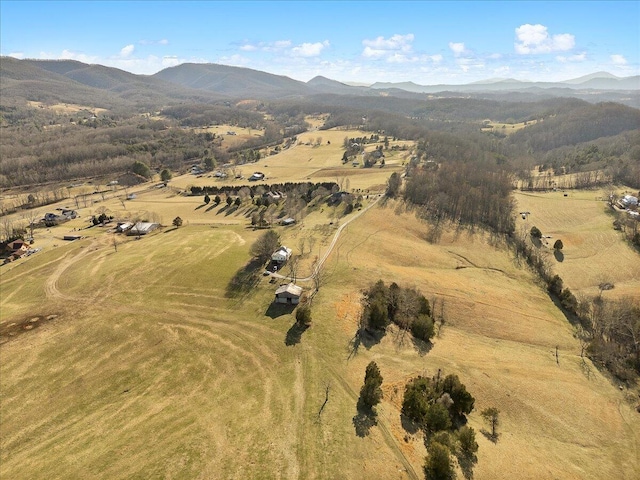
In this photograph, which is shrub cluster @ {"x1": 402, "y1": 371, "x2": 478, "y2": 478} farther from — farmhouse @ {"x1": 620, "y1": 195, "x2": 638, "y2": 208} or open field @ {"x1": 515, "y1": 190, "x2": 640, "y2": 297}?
farmhouse @ {"x1": 620, "y1": 195, "x2": 638, "y2": 208}

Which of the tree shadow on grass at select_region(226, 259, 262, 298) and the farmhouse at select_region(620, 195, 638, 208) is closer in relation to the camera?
the tree shadow on grass at select_region(226, 259, 262, 298)

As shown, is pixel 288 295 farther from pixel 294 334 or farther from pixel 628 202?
pixel 628 202

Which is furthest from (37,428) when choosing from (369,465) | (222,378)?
(369,465)

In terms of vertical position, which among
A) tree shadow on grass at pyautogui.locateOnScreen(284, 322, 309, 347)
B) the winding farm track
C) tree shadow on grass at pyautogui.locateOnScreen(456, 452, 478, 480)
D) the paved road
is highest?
the paved road

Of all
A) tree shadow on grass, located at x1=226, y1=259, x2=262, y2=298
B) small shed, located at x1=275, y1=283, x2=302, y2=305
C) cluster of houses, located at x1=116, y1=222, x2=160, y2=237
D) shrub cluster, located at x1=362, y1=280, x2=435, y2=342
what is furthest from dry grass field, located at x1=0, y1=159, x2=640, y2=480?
cluster of houses, located at x1=116, y1=222, x2=160, y2=237

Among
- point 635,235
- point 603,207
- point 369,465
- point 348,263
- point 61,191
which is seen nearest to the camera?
point 369,465

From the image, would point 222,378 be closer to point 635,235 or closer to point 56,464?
point 56,464
